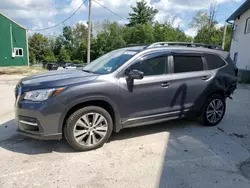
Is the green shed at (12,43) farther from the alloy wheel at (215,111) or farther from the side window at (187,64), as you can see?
the alloy wheel at (215,111)

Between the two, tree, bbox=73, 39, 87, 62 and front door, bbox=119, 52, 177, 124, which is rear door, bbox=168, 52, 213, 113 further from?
tree, bbox=73, 39, 87, 62

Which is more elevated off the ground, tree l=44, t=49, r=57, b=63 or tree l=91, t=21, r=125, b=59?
tree l=91, t=21, r=125, b=59

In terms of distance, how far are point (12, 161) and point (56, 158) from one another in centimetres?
63

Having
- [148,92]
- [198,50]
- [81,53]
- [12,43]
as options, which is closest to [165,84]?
[148,92]

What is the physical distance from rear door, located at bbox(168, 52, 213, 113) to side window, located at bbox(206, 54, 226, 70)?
5.5 inches

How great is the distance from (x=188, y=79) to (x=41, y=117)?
291 centimetres

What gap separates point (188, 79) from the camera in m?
4.45

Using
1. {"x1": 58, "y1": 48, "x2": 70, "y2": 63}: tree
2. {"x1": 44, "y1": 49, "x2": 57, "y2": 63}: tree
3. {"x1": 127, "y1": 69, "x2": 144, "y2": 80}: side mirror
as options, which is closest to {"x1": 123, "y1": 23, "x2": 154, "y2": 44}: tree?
{"x1": 58, "y1": 48, "x2": 70, "y2": 63}: tree

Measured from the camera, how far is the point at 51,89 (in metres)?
3.26

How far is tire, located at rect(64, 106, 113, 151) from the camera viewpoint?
11.2 feet

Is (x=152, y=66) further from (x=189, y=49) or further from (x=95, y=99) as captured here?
(x=95, y=99)

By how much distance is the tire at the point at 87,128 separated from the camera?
343cm

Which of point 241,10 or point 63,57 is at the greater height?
point 241,10

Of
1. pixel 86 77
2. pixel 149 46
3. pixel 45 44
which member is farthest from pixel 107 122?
pixel 45 44
